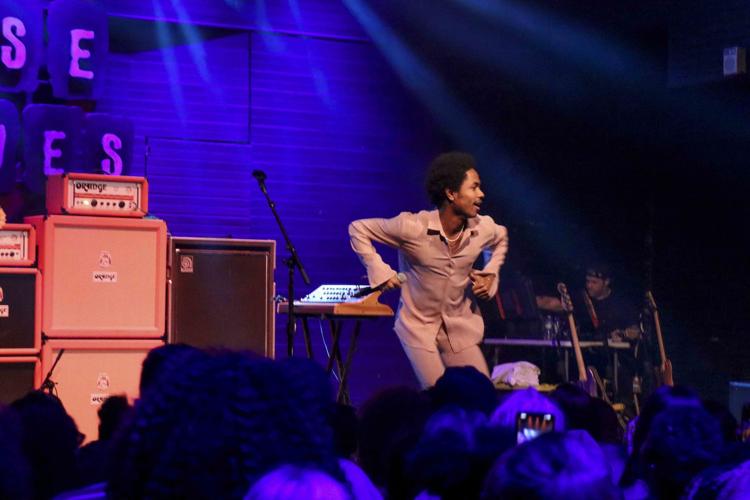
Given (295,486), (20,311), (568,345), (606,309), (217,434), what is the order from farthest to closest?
(606,309) < (568,345) < (20,311) < (217,434) < (295,486)

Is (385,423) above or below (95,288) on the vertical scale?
below

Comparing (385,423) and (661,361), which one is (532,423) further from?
(661,361)

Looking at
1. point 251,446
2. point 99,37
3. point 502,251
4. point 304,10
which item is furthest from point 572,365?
point 251,446

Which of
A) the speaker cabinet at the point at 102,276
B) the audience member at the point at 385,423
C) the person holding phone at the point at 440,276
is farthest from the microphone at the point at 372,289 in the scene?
the audience member at the point at 385,423

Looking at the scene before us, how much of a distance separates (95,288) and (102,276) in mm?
92

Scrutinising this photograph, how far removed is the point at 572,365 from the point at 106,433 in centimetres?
703

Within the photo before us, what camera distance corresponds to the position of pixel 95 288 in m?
7.38

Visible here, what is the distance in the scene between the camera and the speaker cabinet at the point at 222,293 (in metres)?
8.34

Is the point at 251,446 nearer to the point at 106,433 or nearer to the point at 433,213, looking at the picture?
the point at 106,433

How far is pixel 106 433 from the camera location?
12.8 feet

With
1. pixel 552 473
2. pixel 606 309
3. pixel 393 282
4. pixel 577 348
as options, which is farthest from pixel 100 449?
pixel 606 309

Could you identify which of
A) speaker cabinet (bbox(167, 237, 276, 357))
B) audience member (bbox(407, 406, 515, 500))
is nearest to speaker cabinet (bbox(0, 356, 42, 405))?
speaker cabinet (bbox(167, 237, 276, 357))

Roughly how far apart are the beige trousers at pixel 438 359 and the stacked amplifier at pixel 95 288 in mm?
1729

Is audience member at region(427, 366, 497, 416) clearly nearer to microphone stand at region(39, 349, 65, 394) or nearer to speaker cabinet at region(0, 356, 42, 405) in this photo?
microphone stand at region(39, 349, 65, 394)
